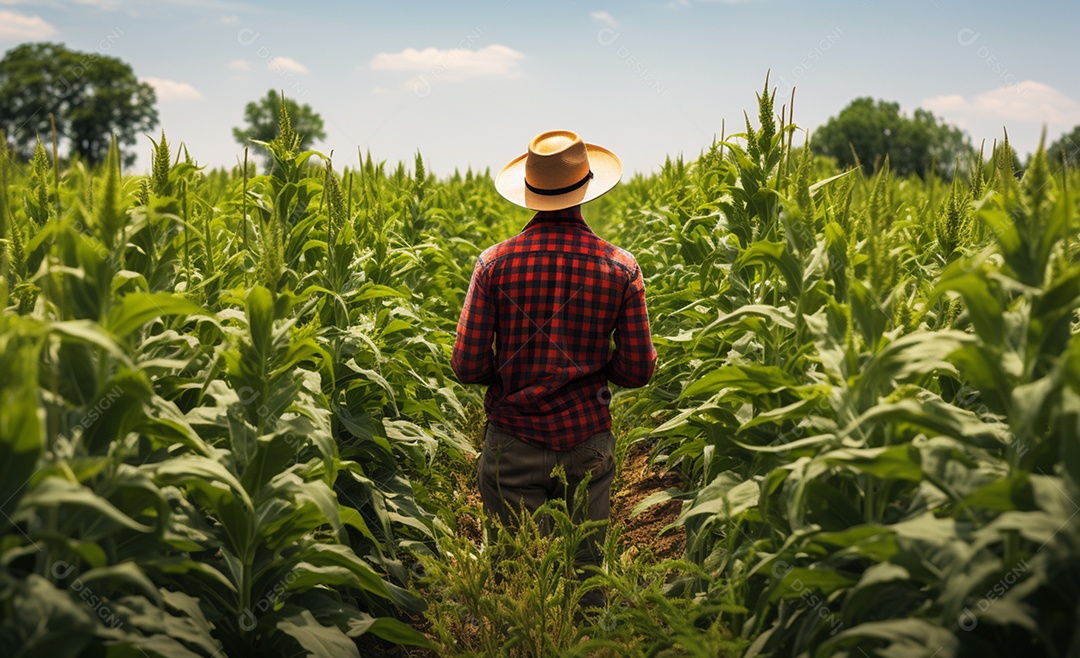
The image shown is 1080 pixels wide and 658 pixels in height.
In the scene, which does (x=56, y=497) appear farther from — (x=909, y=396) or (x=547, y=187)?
(x=547, y=187)

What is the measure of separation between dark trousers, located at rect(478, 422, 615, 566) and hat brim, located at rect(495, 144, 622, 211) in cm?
108

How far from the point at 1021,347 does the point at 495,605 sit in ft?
7.36

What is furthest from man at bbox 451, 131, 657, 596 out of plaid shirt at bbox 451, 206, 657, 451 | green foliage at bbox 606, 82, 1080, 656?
green foliage at bbox 606, 82, 1080, 656

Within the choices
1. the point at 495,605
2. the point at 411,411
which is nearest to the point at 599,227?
the point at 411,411

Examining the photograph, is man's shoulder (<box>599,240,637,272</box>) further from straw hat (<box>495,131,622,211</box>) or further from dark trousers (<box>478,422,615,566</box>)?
dark trousers (<box>478,422,615,566</box>)

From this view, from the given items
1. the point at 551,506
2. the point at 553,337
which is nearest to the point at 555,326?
the point at 553,337

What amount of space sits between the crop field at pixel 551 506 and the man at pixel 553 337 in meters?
0.34

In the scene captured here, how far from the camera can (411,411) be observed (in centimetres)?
475

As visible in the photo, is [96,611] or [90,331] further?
[96,611]

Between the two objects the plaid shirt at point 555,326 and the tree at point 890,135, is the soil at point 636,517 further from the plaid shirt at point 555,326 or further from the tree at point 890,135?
the tree at point 890,135

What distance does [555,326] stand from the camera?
3648 millimetres

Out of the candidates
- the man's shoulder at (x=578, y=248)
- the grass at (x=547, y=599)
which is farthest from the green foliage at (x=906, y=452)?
the man's shoulder at (x=578, y=248)

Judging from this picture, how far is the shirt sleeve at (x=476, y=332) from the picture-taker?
3.71m

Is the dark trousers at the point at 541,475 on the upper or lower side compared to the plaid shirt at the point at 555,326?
lower
